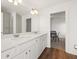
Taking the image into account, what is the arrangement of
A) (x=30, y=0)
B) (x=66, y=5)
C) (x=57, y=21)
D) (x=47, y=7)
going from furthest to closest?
(x=57, y=21) < (x=47, y=7) < (x=66, y=5) < (x=30, y=0)

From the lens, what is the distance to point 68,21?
3.47 meters

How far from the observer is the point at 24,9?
106 inches

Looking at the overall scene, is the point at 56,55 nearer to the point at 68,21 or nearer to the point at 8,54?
the point at 68,21

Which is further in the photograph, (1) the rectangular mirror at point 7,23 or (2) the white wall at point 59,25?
(2) the white wall at point 59,25

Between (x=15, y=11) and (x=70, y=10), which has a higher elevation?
(x=70, y=10)

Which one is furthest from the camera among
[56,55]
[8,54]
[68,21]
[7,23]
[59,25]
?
[59,25]

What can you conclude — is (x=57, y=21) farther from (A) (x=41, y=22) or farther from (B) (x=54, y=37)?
(A) (x=41, y=22)

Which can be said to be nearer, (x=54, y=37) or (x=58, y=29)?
(x=54, y=37)

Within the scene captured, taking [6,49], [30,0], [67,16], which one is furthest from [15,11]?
[67,16]

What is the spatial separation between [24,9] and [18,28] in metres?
0.70

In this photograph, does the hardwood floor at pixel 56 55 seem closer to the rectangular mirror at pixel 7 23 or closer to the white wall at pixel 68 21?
the white wall at pixel 68 21

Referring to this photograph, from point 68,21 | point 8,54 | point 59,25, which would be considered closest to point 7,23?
point 8,54

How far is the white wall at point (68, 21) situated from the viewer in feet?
9.92

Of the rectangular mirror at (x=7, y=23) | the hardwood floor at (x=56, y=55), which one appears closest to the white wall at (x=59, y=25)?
the hardwood floor at (x=56, y=55)
